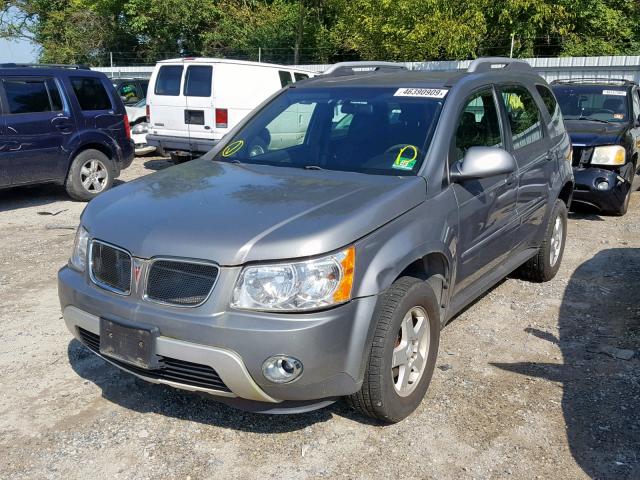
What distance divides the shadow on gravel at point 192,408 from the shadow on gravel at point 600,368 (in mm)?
1167

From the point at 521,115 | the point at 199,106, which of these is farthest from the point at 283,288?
the point at 199,106

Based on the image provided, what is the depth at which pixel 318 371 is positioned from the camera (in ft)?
9.48

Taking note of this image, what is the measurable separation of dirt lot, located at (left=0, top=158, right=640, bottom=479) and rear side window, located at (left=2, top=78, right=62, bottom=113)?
4228mm

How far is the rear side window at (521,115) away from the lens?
4707 mm

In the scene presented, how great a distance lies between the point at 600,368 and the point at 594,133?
470 centimetres

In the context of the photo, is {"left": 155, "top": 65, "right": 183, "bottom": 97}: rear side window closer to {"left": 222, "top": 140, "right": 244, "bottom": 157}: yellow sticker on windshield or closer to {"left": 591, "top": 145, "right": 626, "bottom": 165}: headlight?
{"left": 591, "top": 145, "right": 626, "bottom": 165}: headlight

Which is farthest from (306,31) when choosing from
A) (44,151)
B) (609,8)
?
(44,151)

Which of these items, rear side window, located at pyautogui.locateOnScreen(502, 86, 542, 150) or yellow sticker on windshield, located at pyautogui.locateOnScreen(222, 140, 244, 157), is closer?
yellow sticker on windshield, located at pyautogui.locateOnScreen(222, 140, 244, 157)

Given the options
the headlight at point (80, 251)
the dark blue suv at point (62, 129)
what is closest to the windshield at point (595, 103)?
the dark blue suv at point (62, 129)

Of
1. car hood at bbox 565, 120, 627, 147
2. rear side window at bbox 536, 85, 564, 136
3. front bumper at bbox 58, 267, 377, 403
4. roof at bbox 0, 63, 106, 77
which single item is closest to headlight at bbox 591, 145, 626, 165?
car hood at bbox 565, 120, 627, 147

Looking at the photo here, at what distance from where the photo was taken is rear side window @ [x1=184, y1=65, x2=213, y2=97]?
11.4 meters

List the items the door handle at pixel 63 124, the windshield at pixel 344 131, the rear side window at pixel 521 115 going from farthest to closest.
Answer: the door handle at pixel 63 124, the rear side window at pixel 521 115, the windshield at pixel 344 131

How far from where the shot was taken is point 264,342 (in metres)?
2.80

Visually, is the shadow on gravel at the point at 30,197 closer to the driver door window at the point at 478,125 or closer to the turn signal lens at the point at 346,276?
the driver door window at the point at 478,125
